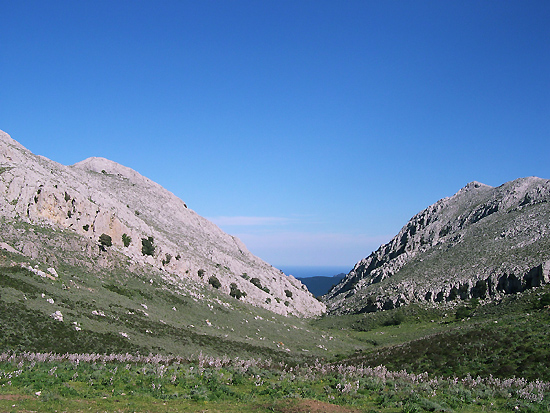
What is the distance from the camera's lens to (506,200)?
143m

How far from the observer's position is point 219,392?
70.7ft

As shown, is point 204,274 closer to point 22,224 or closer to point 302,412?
point 22,224

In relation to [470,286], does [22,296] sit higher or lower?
lower

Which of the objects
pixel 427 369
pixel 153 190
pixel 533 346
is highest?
pixel 153 190

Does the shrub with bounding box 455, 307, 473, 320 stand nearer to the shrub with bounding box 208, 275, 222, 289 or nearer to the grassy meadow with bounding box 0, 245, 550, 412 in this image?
the grassy meadow with bounding box 0, 245, 550, 412

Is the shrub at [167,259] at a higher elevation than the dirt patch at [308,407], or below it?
higher

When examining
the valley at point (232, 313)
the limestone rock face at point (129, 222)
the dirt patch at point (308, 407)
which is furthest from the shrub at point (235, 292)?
the dirt patch at point (308, 407)

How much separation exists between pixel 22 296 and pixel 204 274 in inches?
2188

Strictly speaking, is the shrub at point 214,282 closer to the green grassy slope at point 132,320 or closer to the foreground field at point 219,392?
the green grassy slope at point 132,320

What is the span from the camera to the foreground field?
18359 millimetres

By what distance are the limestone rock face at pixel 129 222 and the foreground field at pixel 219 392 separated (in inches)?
1887

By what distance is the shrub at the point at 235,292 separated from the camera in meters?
102

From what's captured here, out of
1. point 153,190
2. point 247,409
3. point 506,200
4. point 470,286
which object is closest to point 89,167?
point 153,190

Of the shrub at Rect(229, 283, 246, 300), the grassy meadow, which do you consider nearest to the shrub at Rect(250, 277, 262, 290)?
the shrub at Rect(229, 283, 246, 300)
